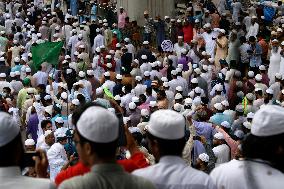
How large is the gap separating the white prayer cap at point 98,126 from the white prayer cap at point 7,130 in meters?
0.33

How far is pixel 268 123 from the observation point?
4.39 m

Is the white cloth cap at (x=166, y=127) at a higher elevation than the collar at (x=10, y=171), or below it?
higher

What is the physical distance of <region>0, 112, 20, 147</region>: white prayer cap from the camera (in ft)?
13.2

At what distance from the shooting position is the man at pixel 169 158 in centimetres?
445

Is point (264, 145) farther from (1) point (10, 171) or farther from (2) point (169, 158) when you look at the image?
(1) point (10, 171)

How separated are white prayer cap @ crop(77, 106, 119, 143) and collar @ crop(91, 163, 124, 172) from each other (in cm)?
12

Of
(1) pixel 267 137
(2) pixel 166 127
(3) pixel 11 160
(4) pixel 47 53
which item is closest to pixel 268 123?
(1) pixel 267 137

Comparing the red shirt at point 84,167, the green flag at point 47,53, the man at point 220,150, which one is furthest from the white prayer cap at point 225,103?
the red shirt at point 84,167

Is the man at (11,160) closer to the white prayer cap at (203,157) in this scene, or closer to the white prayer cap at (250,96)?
the white prayer cap at (203,157)

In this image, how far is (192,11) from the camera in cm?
2306

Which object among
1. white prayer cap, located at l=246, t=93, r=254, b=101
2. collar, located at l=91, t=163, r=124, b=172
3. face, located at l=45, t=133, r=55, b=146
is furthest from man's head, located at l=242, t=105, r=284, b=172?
white prayer cap, located at l=246, t=93, r=254, b=101

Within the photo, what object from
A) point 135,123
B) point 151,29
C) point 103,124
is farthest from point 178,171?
point 151,29

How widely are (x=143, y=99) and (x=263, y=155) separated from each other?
9.90 meters

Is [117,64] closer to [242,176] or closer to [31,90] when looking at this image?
[31,90]
